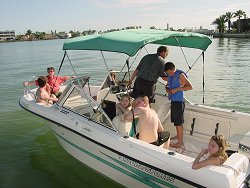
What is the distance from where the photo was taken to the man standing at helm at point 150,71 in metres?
5.25

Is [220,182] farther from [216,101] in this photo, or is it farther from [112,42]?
[216,101]

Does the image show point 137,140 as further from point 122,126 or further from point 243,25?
point 243,25

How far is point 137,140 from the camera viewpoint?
13.9 feet

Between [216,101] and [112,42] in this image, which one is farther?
[216,101]

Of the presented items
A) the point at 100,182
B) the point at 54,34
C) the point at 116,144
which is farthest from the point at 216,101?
→ the point at 54,34

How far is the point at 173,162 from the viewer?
372 cm

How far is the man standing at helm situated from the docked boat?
41 cm

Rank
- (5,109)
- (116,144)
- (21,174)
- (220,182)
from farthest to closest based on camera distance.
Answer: (5,109) → (21,174) → (116,144) → (220,182)

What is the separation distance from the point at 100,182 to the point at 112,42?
2591 mm

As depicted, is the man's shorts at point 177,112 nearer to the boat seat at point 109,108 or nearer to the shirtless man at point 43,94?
the boat seat at point 109,108

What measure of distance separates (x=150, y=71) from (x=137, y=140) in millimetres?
1541

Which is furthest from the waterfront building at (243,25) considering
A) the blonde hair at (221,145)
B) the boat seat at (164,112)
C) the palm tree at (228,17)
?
the blonde hair at (221,145)

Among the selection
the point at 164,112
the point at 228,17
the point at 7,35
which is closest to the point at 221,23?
the point at 228,17

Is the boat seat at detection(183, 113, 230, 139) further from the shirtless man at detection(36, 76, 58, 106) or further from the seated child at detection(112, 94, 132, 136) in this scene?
the shirtless man at detection(36, 76, 58, 106)
